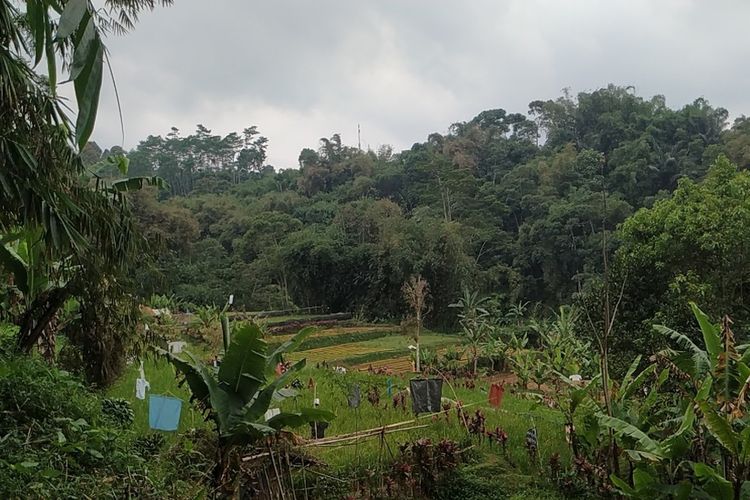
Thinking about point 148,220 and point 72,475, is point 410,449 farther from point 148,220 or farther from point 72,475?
point 148,220

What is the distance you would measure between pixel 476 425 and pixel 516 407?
3436 mm

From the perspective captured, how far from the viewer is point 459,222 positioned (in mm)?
29547

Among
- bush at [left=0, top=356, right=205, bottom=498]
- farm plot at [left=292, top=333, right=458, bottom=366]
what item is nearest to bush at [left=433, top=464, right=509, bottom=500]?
bush at [left=0, top=356, right=205, bottom=498]

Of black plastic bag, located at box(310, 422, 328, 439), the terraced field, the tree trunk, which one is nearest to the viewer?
the tree trunk

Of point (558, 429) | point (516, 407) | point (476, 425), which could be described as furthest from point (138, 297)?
point (516, 407)

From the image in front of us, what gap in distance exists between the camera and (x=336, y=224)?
30.4 meters

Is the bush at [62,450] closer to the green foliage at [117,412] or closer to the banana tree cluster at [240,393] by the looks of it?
the green foliage at [117,412]

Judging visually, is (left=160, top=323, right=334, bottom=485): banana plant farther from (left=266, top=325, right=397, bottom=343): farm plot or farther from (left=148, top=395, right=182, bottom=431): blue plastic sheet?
(left=266, top=325, right=397, bottom=343): farm plot

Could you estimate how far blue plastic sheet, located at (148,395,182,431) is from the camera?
4.78 metres

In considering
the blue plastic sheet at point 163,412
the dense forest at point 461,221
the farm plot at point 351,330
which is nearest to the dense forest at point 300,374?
the blue plastic sheet at point 163,412

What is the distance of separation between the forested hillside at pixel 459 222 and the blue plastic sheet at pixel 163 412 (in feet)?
56.7

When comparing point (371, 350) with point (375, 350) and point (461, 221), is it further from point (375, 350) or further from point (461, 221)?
point (461, 221)

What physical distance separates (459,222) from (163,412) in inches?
1006

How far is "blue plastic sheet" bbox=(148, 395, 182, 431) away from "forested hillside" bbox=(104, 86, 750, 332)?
56.7ft
